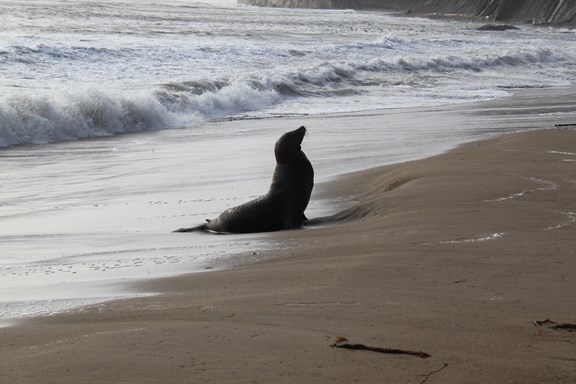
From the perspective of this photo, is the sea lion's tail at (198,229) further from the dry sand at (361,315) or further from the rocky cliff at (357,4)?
the rocky cliff at (357,4)

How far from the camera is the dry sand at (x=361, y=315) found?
277cm

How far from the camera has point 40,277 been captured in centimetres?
491

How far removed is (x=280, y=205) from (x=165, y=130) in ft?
26.7

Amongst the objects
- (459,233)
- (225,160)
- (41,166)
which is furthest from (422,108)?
(459,233)

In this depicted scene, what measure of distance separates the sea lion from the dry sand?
1117mm

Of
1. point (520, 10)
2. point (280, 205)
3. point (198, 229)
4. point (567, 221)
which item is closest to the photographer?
point (567, 221)

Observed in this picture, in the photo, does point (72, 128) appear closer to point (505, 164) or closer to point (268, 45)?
point (505, 164)

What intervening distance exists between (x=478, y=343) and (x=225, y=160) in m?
7.47

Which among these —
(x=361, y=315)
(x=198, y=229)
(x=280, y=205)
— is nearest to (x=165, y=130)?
(x=280, y=205)

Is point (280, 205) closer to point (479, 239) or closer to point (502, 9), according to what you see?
point (479, 239)

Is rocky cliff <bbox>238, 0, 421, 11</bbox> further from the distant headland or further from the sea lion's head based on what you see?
the sea lion's head

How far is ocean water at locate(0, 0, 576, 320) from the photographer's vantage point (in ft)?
18.3

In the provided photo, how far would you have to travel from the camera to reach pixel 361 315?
3379 millimetres

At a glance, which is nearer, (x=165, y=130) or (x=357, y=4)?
(x=165, y=130)
